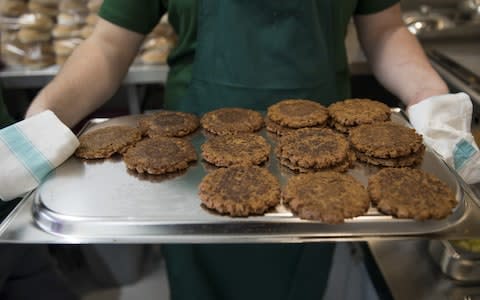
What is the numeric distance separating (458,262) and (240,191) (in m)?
0.61

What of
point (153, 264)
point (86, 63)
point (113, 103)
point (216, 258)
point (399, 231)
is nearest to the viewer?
point (399, 231)

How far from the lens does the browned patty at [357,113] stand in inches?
37.0

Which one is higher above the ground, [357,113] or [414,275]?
[357,113]

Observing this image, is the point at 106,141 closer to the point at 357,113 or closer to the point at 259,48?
the point at 259,48

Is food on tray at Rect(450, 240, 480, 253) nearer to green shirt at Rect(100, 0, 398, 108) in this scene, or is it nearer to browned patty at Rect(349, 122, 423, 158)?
browned patty at Rect(349, 122, 423, 158)

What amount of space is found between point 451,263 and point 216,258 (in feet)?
1.84

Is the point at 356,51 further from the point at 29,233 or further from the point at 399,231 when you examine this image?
the point at 29,233

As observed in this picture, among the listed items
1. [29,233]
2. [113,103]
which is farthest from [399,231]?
[113,103]

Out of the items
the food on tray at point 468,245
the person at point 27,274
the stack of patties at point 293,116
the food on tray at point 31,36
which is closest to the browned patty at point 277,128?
the stack of patties at point 293,116

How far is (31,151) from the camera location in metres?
0.80

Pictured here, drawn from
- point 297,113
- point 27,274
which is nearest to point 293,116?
point 297,113

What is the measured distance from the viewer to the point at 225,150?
0.85 metres

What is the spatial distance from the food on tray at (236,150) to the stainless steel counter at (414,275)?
0.38 meters

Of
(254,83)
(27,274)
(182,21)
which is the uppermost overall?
(182,21)
